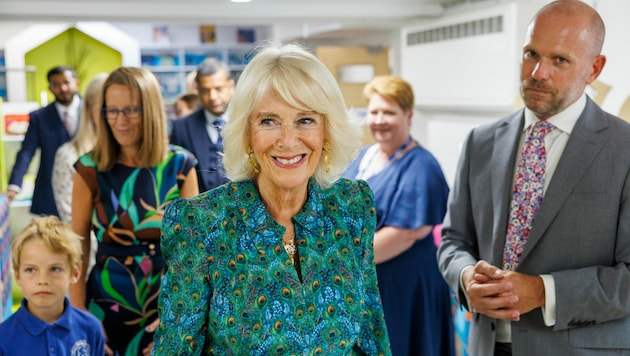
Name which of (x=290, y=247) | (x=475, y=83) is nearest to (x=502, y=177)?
(x=290, y=247)

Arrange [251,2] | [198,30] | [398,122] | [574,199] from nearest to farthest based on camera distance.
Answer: [574,199], [398,122], [251,2], [198,30]

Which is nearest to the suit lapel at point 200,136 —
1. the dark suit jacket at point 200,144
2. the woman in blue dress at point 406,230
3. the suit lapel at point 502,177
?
the dark suit jacket at point 200,144

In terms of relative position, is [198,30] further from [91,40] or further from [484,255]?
[484,255]

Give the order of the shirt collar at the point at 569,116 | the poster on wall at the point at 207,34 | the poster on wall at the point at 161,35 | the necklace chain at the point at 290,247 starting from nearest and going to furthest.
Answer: the necklace chain at the point at 290,247, the shirt collar at the point at 569,116, the poster on wall at the point at 161,35, the poster on wall at the point at 207,34

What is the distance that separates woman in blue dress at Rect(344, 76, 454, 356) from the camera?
289cm

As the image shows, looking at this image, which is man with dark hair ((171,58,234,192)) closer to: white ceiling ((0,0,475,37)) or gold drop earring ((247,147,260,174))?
white ceiling ((0,0,475,37))

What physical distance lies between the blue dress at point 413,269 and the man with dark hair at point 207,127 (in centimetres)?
83

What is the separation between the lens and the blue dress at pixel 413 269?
115 inches

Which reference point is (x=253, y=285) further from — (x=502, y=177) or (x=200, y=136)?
(x=200, y=136)

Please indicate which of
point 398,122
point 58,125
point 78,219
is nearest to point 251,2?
point 398,122

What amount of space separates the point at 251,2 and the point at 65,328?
2259 millimetres

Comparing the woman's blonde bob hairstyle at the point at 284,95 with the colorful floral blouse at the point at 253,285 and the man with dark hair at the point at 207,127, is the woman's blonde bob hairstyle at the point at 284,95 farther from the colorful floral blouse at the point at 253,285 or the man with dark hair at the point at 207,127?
the man with dark hair at the point at 207,127

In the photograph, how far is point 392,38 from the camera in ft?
16.9

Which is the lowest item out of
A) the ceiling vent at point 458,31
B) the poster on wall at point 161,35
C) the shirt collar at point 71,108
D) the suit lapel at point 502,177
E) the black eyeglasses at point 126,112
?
the suit lapel at point 502,177
